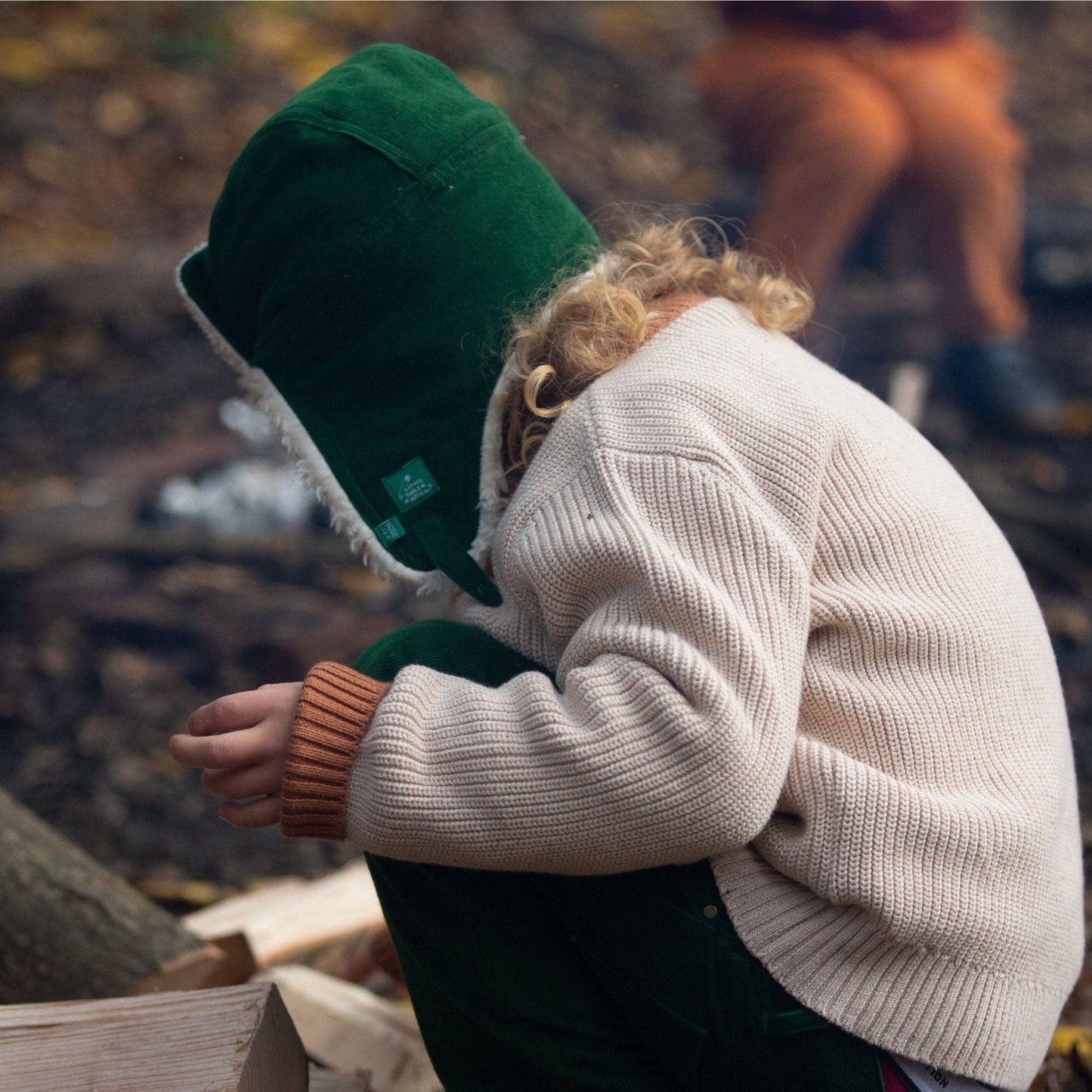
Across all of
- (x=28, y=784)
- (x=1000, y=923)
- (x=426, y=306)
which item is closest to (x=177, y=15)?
(x=28, y=784)

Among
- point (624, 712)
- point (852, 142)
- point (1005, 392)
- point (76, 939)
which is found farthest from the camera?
point (1005, 392)

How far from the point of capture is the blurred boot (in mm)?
4105

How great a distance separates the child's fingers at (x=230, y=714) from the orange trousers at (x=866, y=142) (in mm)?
2666

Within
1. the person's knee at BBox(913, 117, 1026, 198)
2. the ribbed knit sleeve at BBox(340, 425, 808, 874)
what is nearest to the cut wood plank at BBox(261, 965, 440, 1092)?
the ribbed knit sleeve at BBox(340, 425, 808, 874)

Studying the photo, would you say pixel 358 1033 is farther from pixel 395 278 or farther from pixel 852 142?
pixel 852 142

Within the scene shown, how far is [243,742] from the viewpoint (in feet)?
3.75

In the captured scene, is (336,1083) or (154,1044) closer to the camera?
(154,1044)

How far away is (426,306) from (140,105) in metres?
4.00

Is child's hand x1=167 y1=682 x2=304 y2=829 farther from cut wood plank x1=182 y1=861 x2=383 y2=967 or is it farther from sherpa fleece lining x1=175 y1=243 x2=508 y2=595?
cut wood plank x1=182 y1=861 x2=383 y2=967

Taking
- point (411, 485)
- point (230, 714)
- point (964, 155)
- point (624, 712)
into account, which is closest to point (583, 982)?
point (624, 712)

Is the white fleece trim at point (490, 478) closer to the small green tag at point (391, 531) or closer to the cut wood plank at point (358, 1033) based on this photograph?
the small green tag at point (391, 531)

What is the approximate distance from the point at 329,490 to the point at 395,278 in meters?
0.26

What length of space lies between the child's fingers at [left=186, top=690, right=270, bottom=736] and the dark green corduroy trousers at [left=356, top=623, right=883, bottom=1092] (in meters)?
0.14

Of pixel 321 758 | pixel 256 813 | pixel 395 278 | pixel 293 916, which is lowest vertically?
pixel 293 916
